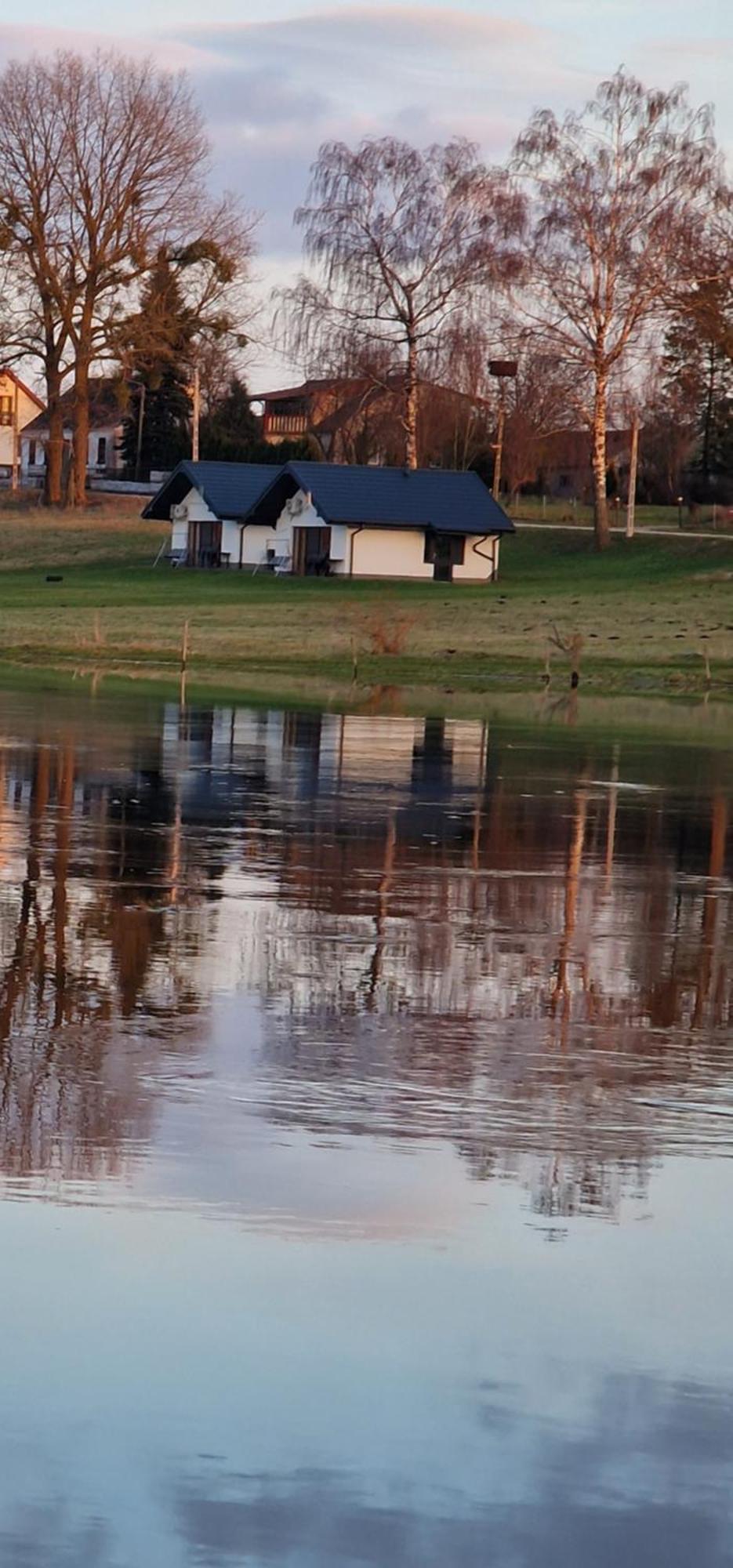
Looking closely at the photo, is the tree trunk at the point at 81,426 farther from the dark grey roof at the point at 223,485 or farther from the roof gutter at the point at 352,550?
the roof gutter at the point at 352,550

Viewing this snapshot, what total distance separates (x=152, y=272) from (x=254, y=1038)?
3282 inches

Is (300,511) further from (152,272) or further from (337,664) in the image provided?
(337,664)

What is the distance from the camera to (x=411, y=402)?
273ft

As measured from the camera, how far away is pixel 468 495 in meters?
82.4

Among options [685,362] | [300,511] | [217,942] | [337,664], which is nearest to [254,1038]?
[217,942]

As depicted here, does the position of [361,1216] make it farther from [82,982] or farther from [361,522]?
[361,522]

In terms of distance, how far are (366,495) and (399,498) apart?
1269 mm

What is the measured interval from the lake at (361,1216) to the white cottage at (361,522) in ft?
210

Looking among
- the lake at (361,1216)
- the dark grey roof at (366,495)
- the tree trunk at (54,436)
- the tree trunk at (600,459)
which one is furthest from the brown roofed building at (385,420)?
the lake at (361,1216)

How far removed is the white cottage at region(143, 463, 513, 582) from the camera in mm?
80438

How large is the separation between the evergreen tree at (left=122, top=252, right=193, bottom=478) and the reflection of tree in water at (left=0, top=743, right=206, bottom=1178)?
72006mm

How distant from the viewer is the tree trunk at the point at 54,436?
9294 centimetres

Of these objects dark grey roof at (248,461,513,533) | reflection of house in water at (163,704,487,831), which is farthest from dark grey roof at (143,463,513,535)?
reflection of house in water at (163,704,487,831)

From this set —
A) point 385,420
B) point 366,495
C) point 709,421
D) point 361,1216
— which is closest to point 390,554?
point 366,495
